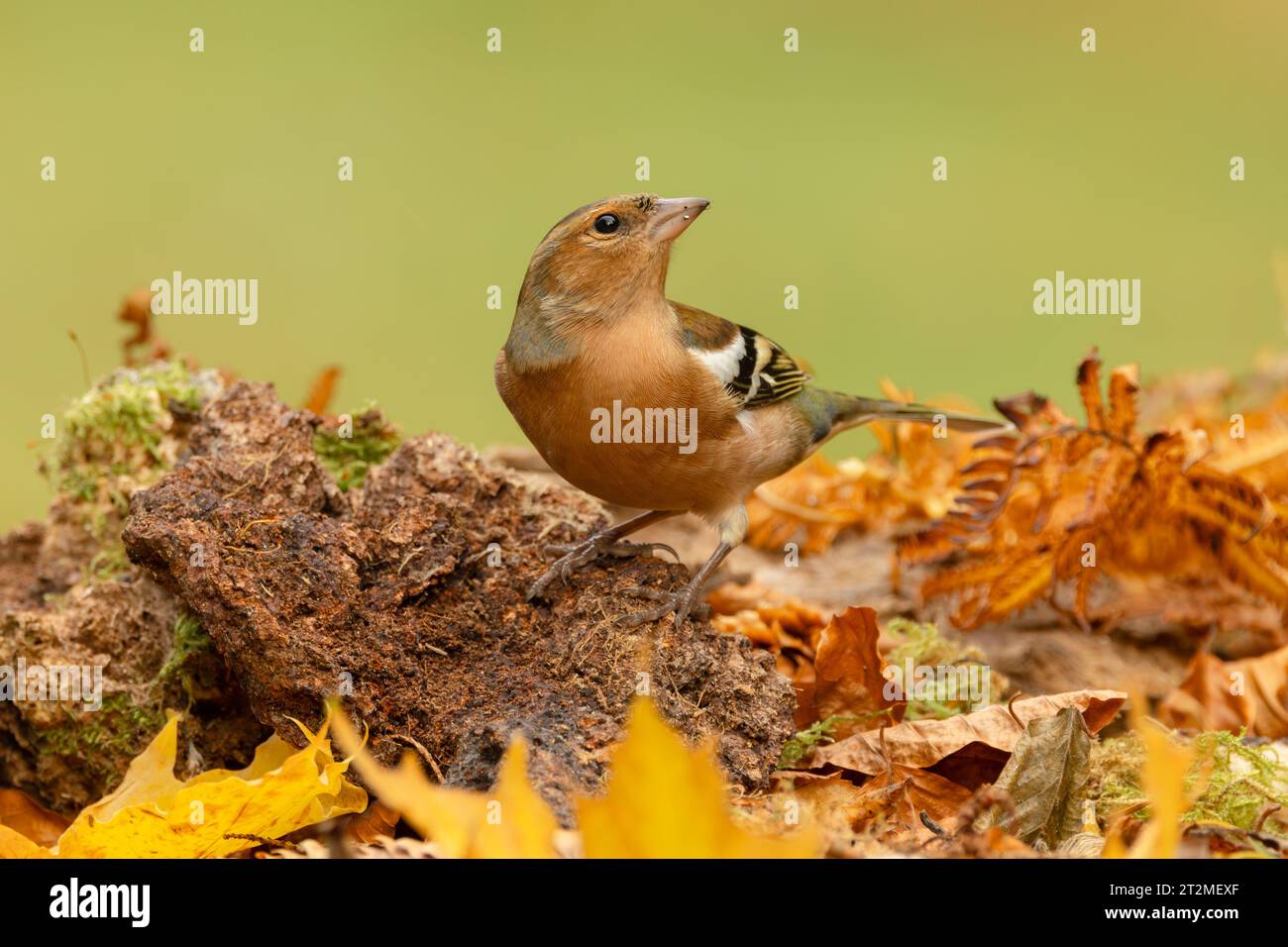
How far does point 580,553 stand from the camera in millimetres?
3922

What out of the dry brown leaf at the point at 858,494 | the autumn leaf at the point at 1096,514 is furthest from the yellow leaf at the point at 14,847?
the dry brown leaf at the point at 858,494

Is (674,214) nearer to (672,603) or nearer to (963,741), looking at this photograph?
(672,603)

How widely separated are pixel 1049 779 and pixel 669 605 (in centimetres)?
109

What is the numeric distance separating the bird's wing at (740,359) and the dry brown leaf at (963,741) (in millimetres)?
1458

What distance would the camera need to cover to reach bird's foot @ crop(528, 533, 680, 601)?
3.64 meters

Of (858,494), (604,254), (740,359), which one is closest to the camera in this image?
(604,254)

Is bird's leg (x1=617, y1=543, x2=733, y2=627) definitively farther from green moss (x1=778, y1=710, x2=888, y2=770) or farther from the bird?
green moss (x1=778, y1=710, x2=888, y2=770)

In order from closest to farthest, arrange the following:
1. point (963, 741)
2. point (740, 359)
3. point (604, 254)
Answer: point (963, 741) < point (604, 254) < point (740, 359)

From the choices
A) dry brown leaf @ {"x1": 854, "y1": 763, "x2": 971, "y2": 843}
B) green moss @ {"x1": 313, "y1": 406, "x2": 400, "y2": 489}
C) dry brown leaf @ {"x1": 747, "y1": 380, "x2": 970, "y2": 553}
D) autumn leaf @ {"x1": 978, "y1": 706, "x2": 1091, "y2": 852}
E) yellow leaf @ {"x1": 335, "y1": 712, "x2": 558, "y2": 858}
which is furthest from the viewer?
dry brown leaf @ {"x1": 747, "y1": 380, "x2": 970, "y2": 553}

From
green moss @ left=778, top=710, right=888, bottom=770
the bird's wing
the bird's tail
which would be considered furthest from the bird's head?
green moss @ left=778, top=710, right=888, bottom=770

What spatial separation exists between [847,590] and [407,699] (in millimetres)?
2565

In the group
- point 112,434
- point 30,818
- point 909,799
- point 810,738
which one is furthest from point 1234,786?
point 112,434
